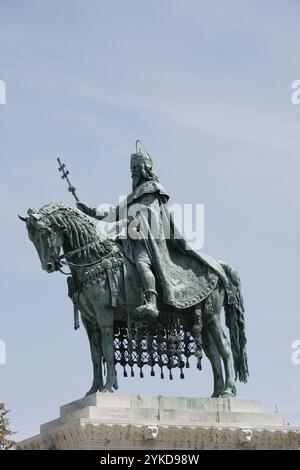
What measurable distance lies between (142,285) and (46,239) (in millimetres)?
2281

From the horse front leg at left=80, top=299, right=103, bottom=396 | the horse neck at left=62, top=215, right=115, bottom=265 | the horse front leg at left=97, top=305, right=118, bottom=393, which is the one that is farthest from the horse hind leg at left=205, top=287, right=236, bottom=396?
the horse neck at left=62, top=215, right=115, bottom=265

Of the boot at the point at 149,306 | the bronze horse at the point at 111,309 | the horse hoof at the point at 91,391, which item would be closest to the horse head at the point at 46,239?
the bronze horse at the point at 111,309

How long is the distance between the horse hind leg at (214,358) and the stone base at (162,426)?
0.72 meters

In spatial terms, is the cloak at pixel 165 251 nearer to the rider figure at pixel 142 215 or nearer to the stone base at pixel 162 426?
the rider figure at pixel 142 215

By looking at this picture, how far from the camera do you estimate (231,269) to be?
30.9m

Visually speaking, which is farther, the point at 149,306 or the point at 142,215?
the point at 142,215

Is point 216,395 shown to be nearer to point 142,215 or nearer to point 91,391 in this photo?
point 91,391

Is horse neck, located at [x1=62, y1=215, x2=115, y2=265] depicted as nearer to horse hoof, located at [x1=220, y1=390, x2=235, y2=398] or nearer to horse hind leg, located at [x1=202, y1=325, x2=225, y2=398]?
horse hind leg, located at [x1=202, y1=325, x2=225, y2=398]

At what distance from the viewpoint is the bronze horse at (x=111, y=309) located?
29.2m

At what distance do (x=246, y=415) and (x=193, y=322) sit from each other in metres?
2.37

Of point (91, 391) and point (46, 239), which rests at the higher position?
point (46, 239)

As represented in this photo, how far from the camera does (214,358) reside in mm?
30391

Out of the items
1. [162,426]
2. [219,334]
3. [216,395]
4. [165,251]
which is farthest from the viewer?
[219,334]

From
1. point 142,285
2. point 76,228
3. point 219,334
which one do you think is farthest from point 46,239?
point 219,334
